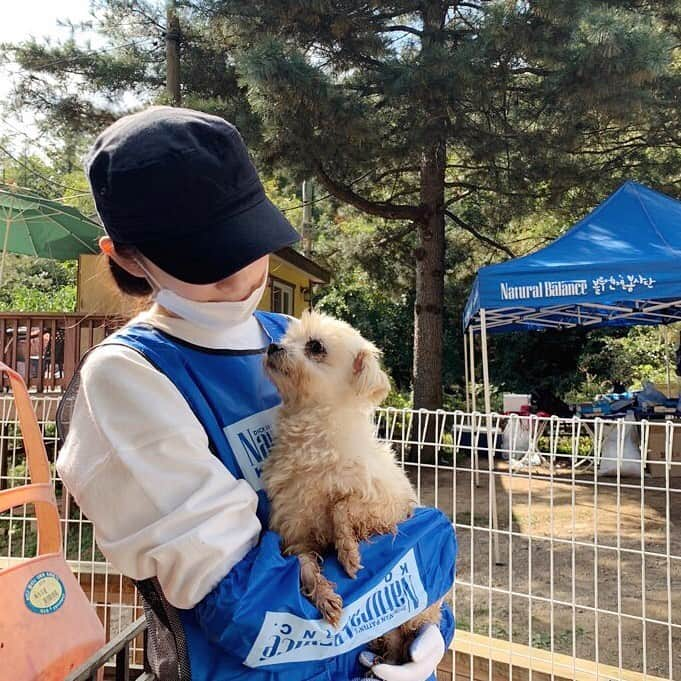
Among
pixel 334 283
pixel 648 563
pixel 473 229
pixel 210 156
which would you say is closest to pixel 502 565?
pixel 648 563

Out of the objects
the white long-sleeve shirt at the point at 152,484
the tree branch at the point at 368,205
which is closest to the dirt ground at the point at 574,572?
the white long-sleeve shirt at the point at 152,484

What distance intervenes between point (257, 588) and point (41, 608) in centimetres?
116

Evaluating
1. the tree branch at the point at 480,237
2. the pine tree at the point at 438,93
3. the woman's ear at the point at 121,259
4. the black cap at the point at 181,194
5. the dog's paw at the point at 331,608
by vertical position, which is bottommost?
the dog's paw at the point at 331,608

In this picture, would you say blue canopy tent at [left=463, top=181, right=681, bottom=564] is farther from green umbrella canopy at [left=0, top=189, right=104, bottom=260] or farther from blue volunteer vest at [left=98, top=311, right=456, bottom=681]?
green umbrella canopy at [left=0, top=189, right=104, bottom=260]

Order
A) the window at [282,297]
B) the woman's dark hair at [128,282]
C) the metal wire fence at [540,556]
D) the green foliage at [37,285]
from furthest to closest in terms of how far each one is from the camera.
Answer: the green foliage at [37,285]
the window at [282,297]
the metal wire fence at [540,556]
the woman's dark hair at [128,282]

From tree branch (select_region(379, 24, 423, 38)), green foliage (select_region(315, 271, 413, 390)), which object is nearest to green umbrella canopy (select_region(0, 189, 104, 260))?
tree branch (select_region(379, 24, 423, 38))

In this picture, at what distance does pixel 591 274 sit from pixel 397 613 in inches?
245

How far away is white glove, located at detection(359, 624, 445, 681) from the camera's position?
1266 millimetres

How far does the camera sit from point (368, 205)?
11531 mm

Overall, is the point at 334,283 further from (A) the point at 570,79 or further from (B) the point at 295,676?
(B) the point at 295,676

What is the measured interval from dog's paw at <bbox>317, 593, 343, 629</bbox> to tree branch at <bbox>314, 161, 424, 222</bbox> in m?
9.96

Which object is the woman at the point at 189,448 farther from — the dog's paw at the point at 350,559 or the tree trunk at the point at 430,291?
the tree trunk at the point at 430,291

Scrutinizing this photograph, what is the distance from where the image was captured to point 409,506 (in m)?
1.70

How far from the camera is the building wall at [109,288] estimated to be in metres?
1.56
